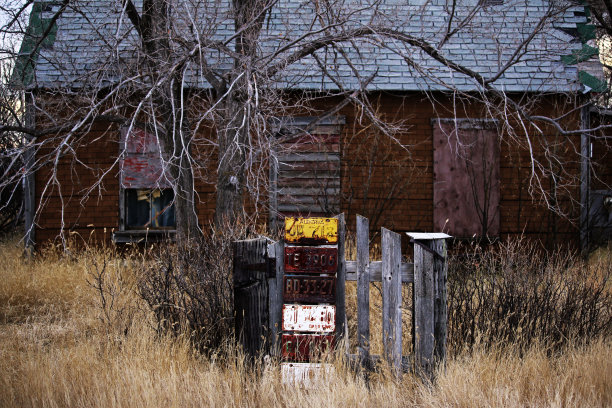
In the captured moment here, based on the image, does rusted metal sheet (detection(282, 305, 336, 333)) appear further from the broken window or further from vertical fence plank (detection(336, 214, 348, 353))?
the broken window

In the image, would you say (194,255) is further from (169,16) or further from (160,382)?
(169,16)

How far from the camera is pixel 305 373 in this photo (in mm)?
4172

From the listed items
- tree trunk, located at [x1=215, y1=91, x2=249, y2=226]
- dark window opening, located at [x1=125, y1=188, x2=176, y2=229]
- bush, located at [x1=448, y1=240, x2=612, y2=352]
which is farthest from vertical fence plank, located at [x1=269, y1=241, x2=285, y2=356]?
dark window opening, located at [x1=125, y1=188, x2=176, y2=229]

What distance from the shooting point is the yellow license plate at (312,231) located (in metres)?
4.20

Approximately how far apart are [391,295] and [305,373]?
2.71 feet

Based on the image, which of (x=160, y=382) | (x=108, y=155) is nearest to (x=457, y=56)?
(x=108, y=155)

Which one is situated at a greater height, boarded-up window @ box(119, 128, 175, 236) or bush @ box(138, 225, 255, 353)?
boarded-up window @ box(119, 128, 175, 236)

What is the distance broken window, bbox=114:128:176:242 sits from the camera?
1074 centimetres

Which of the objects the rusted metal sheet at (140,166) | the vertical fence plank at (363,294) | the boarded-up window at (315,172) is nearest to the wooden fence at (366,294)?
the vertical fence plank at (363,294)

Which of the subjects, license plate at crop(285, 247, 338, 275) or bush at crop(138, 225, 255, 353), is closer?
license plate at crop(285, 247, 338, 275)

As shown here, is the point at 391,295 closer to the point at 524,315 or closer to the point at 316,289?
the point at 316,289

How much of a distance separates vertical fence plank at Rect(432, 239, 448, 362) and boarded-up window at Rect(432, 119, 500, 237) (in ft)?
22.0

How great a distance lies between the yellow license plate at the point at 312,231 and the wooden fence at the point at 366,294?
169mm

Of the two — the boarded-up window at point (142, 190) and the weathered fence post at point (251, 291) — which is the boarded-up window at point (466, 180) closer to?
the boarded-up window at point (142, 190)
